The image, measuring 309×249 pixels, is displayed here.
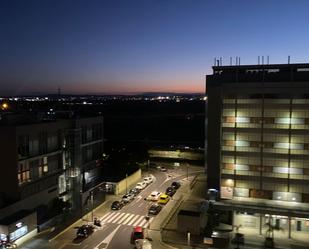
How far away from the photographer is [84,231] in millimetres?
34688

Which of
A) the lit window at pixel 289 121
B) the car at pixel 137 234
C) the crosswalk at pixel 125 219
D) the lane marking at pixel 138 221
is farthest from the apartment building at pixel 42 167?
the lit window at pixel 289 121

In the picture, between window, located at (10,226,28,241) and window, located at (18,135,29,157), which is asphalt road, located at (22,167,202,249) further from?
window, located at (18,135,29,157)

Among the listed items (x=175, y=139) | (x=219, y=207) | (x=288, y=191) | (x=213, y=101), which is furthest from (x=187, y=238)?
(x=175, y=139)

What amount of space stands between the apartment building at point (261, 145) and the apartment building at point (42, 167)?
1688 cm

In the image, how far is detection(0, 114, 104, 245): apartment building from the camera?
3634 centimetres

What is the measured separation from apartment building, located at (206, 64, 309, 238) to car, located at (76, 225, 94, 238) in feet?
44.7

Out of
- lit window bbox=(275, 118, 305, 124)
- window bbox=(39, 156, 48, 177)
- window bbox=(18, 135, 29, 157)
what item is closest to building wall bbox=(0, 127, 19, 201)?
window bbox=(18, 135, 29, 157)

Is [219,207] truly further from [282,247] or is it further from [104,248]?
Answer: [104,248]

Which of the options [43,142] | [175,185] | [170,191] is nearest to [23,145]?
[43,142]

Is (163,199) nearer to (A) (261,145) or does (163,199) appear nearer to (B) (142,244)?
(A) (261,145)

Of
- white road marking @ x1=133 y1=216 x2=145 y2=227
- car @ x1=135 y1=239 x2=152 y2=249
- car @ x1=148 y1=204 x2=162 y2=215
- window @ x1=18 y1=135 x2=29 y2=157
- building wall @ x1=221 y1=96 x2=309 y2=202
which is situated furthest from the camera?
car @ x1=148 y1=204 x2=162 y2=215

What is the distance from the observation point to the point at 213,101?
4100cm

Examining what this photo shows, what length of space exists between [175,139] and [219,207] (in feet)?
301

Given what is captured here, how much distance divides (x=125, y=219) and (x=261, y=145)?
16.8m
